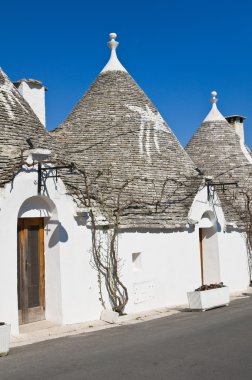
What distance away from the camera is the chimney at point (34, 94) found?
15562mm

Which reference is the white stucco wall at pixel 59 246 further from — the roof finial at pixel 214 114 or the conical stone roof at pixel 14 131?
the roof finial at pixel 214 114

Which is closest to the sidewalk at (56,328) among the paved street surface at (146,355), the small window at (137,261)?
the paved street surface at (146,355)

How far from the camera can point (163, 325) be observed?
10.9 meters

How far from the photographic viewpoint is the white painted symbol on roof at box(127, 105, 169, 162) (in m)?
16.7

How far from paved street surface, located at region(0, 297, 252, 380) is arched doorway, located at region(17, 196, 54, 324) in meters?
1.62

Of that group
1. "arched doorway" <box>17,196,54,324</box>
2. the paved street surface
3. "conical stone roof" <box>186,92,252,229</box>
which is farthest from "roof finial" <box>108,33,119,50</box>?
the paved street surface

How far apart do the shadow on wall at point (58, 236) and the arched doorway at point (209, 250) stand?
6404mm

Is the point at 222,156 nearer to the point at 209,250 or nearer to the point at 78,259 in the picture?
the point at 209,250

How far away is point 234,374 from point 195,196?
9332 mm

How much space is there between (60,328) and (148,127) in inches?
340

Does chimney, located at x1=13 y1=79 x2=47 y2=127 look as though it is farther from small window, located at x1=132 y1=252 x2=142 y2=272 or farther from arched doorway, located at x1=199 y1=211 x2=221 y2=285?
arched doorway, located at x1=199 y1=211 x2=221 y2=285

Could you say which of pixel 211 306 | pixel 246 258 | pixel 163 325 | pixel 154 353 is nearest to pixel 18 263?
pixel 163 325

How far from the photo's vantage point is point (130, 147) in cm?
1648

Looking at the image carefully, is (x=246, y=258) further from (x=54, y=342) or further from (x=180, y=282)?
(x=54, y=342)
